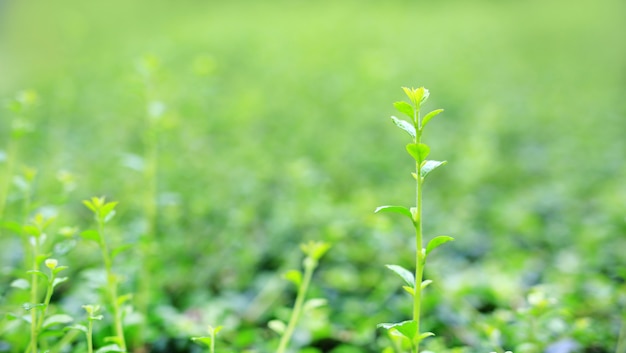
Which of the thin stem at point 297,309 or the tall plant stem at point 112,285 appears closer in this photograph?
the tall plant stem at point 112,285

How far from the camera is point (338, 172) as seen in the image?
2.43m

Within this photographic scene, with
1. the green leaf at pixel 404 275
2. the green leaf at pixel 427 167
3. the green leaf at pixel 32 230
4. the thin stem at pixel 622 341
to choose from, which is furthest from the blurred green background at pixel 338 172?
the green leaf at pixel 427 167

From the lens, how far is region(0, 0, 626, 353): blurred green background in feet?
4.63

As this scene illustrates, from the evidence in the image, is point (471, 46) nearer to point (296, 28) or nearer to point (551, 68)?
point (551, 68)

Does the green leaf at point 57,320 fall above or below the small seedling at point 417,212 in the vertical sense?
below

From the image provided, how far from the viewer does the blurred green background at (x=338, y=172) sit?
4.63ft

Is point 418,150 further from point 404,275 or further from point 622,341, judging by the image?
point 622,341

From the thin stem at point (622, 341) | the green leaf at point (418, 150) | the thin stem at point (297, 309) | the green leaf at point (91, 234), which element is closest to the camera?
the green leaf at point (418, 150)

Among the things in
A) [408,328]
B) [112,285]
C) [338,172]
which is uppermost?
[338,172]

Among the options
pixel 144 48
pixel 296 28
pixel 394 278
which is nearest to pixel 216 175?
pixel 394 278

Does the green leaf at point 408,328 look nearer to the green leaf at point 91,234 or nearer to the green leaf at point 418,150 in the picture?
the green leaf at point 418,150

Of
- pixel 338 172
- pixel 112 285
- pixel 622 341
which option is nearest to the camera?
pixel 112 285

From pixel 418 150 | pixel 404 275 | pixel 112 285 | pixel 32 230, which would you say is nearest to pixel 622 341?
pixel 404 275

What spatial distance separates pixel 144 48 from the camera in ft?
15.5
